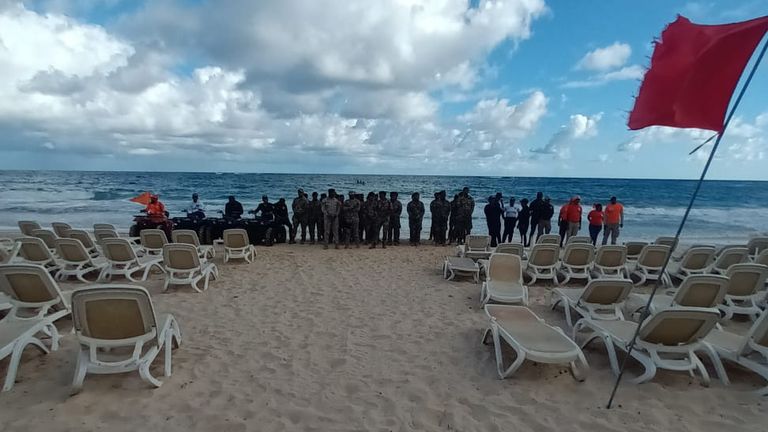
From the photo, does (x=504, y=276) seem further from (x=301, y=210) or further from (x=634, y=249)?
(x=301, y=210)

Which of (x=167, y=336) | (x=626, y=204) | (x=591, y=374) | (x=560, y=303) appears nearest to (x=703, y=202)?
(x=626, y=204)

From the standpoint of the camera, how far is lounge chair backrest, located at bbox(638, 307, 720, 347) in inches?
157

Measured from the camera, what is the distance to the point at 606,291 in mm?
5574

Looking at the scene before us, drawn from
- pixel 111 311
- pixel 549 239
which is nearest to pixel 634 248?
pixel 549 239

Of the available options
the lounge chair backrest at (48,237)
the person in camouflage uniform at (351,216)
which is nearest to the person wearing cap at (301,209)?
the person in camouflage uniform at (351,216)

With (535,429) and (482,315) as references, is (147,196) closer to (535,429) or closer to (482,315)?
(482,315)

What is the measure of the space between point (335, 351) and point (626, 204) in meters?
39.2

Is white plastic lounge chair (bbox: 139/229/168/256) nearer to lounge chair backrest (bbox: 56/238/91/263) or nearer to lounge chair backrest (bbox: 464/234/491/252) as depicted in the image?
lounge chair backrest (bbox: 56/238/91/263)

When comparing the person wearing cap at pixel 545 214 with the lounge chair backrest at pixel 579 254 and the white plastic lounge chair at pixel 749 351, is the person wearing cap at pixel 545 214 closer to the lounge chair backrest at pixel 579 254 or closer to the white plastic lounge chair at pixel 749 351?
the lounge chair backrest at pixel 579 254

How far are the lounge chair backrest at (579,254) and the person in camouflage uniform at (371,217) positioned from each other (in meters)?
5.92

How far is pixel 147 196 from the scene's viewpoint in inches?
466

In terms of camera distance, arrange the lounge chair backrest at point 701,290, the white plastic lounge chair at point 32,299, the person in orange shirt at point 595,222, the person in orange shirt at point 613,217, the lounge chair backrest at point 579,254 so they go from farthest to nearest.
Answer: the person in orange shirt at point 595,222
the person in orange shirt at point 613,217
the lounge chair backrest at point 579,254
the lounge chair backrest at point 701,290
the white plastic lounge chair at point 32,299

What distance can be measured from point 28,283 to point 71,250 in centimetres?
340

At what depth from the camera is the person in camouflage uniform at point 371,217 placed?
41.7 feet
